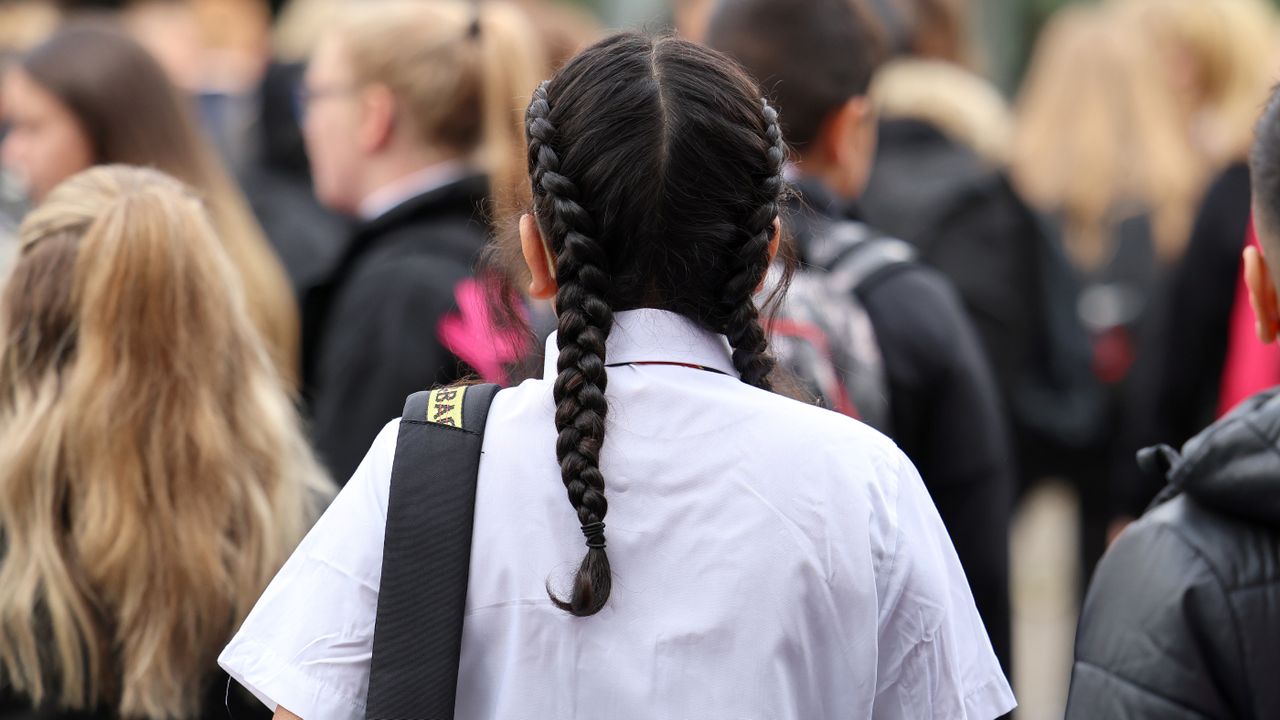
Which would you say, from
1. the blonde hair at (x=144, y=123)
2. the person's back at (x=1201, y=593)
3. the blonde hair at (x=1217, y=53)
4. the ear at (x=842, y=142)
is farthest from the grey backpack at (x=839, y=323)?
the blonde hair at (x=1217, y=53)

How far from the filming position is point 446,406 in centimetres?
181

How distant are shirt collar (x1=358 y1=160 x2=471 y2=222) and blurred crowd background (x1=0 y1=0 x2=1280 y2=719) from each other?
0.75 ft

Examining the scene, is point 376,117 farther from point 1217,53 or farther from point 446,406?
point 1217,53

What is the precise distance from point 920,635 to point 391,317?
1755 mm

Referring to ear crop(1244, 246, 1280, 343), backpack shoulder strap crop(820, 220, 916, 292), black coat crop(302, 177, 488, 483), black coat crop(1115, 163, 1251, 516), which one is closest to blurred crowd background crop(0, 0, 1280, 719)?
black coat crop(1115, 163, 1251, 516)

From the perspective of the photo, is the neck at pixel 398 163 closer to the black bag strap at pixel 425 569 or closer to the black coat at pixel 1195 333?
the black bag strap at pixel 425 569

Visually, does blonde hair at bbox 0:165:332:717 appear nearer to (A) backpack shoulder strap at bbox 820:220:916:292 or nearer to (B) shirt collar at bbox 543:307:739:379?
(B) shirt collar at bbox 543:307:739:379

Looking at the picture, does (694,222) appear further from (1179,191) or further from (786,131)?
(1179,191)

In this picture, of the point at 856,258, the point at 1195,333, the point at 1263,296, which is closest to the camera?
the point at 1263,296

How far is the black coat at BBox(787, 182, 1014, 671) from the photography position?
3.01m

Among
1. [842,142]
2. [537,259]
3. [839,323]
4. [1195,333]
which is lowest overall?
[1195,333]

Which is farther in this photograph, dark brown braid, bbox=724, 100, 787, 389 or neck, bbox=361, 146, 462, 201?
neck, bbox=361, 146, 462, 201

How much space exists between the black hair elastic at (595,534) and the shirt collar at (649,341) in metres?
0.21

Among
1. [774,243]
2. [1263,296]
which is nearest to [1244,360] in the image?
[1263,296]
